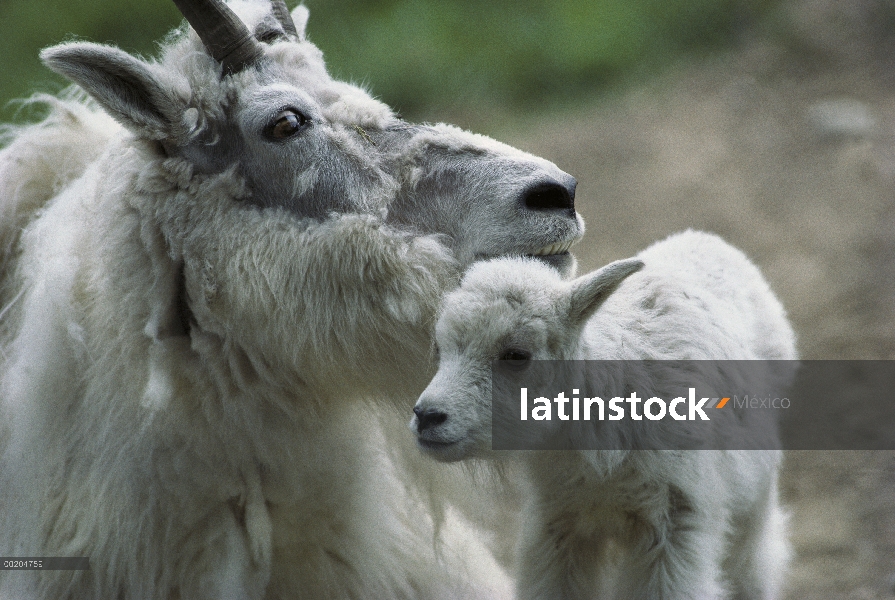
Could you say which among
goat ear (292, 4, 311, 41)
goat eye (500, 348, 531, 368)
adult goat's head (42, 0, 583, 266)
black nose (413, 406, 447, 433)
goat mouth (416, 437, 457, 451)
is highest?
goat ear (292, 4, 311, 41)

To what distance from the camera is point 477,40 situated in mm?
9742

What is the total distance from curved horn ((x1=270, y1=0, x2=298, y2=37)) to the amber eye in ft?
1.93

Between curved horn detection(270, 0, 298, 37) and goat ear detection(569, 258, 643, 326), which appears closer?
goat ear detection(569, 258, 643, 326)

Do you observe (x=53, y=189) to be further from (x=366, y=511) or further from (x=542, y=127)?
(x=542, y=127)

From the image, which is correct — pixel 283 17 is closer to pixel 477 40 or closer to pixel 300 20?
pixel 300 20

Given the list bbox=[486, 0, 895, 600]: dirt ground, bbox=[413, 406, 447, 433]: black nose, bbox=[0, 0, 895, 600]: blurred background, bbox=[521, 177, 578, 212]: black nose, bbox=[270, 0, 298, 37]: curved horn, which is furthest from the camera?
bbox=[0, 0, 895, 600]: blurred background

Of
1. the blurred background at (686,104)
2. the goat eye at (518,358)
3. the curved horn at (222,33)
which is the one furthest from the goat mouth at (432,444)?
the blurred background at (686,104)

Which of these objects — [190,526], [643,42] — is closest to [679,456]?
[190,526]

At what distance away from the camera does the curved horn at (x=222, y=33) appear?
3211 mm

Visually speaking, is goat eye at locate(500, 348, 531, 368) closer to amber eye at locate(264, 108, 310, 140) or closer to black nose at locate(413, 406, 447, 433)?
black nose at locate(413, 406, 447, 433)

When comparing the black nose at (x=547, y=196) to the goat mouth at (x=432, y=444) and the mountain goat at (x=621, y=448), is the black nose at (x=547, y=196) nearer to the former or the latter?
the mountain goat at (x=621, y=448)

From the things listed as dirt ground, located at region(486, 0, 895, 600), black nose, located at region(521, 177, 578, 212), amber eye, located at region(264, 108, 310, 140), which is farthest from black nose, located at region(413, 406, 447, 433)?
dirt ground, located at region(486, 0, 895, 600)

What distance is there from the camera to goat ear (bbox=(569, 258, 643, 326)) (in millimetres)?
2746

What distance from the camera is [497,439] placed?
2.79 meters
